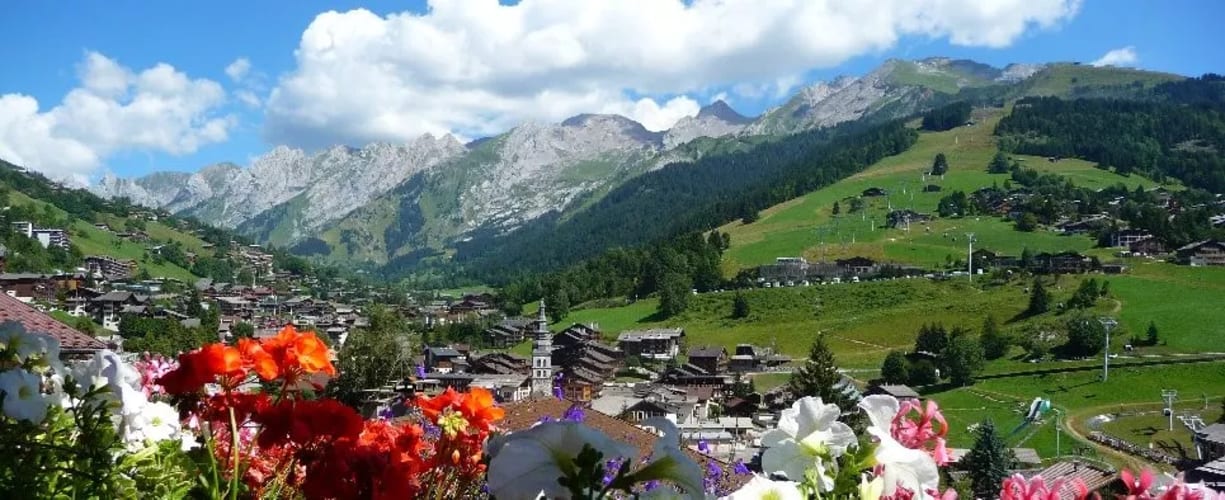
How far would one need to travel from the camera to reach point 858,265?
91.7 m

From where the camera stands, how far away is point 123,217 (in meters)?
135

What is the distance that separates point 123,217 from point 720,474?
152963 mm

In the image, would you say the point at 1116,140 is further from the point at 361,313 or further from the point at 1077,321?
the point at 361,313

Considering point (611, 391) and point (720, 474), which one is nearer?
point (720, 474)

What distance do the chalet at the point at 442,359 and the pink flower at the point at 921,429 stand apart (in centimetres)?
6766

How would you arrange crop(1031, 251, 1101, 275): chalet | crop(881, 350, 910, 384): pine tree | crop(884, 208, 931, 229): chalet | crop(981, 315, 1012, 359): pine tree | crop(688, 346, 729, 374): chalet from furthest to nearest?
crop(884, 208, 931, 229): chalet
crop(1031, 251, 1101, 275): chalet
crop(688, 346, 729, 374): chalet
crop(981, 315, 1012, 359): pine tree
crop(881, 350, 910, 384): pine tree

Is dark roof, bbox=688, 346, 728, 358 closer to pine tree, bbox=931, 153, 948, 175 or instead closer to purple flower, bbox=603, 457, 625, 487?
purple flower, bbox=603, 457, 625, 487

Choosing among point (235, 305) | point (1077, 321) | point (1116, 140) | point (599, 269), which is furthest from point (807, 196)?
point (235, 305)

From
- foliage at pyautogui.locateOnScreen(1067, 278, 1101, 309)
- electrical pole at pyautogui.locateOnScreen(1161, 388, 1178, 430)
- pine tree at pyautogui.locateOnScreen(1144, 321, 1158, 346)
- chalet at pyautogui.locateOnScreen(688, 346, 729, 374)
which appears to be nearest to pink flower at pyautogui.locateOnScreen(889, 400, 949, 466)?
electrical pole at pyautogui.locateOnScreen(1161, 388, 1178, 430)

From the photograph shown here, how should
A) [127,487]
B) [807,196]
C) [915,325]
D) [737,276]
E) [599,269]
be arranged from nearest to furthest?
1. [127,487]
2. [915,325]
3. [737,276]
4. [599,269]
5. [807,196]

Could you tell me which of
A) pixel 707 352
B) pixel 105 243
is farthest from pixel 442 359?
pixel 105 243

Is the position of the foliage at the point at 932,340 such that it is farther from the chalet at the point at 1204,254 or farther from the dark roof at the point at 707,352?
the chalet at the point at 1204,254

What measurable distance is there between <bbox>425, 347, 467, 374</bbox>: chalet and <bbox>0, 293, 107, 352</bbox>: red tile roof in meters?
60.2

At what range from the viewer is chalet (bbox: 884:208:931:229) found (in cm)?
10703
